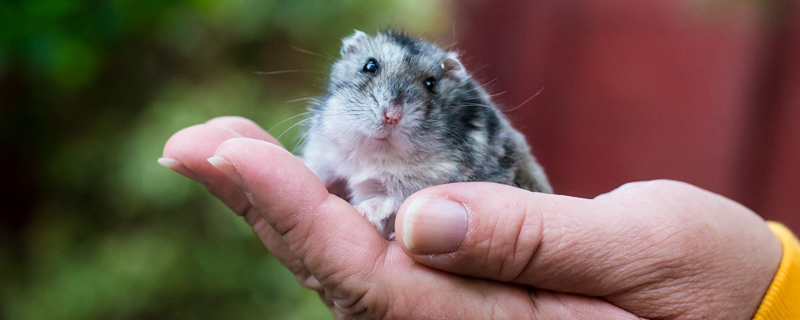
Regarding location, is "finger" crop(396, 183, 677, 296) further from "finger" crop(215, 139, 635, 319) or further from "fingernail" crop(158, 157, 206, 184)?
"fingernail" crop(158, 157, 206, 184)

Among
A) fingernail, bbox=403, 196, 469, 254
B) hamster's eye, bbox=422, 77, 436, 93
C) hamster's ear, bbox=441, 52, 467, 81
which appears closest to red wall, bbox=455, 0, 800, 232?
hamster's ear, bbox=441, 52, 467, 81

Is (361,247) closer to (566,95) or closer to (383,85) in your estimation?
(383,85)

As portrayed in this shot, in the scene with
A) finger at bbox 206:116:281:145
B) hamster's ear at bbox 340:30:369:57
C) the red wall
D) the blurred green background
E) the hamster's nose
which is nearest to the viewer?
the hamster's nose

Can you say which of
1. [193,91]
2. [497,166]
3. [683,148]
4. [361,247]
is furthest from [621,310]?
[683,148]

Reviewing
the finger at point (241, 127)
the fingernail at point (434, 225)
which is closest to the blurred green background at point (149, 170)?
the finger at point (241, 127)

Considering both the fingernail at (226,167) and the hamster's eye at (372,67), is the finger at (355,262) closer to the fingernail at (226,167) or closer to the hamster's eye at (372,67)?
the fingernail at (226,167)

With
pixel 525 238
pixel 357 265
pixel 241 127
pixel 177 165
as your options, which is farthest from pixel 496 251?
pixel 241 127
